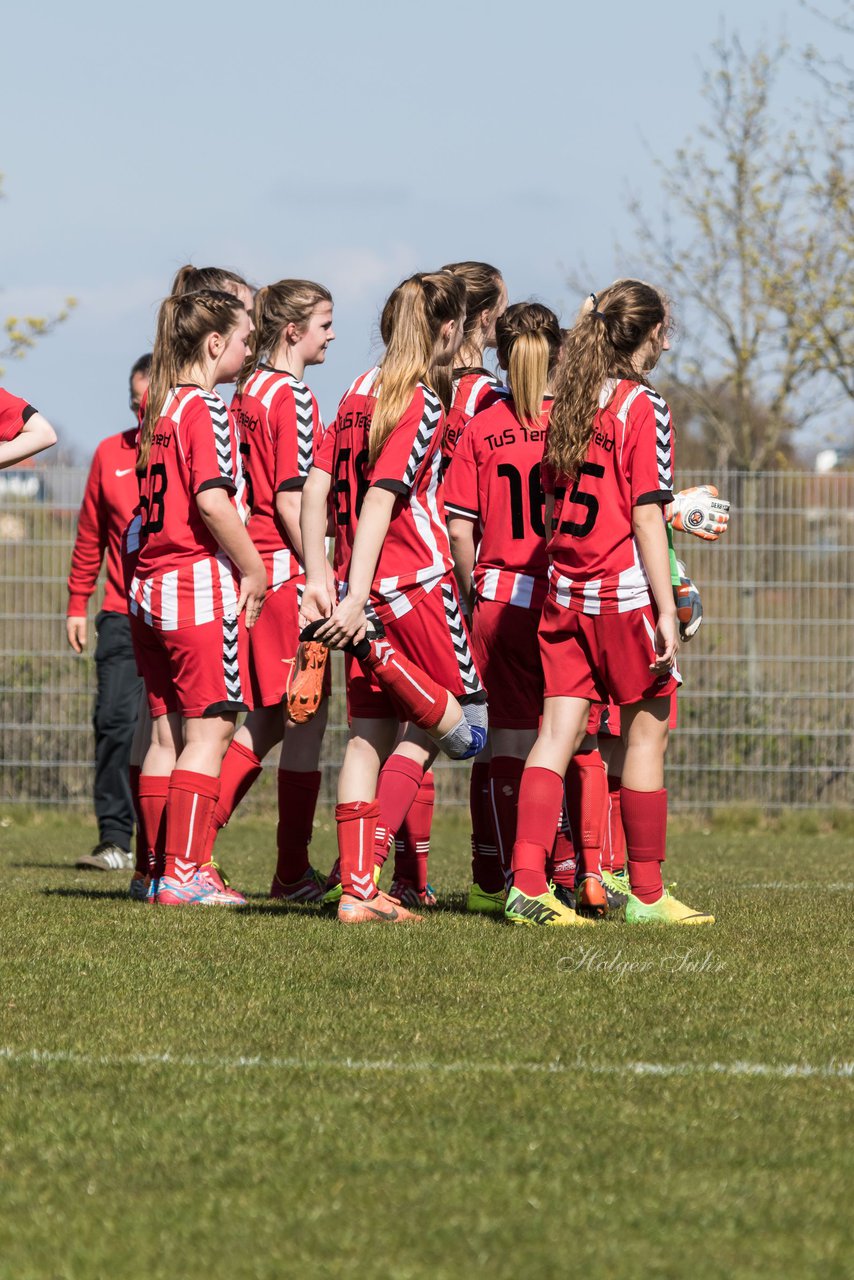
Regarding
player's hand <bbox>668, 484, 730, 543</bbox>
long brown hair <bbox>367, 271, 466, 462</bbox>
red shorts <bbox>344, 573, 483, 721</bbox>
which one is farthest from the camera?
player's hand <bbox>668, 484, 730, 543</bbox>

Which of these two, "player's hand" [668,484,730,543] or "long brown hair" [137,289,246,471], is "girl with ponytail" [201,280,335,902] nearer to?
"long brown hair" [137,289,246,471]

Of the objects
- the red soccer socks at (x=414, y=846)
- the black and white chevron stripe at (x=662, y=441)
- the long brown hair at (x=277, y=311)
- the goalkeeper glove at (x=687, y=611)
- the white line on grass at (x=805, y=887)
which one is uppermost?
the long brown hair at (x=277, y=311)

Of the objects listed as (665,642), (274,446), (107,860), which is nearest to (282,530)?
(274,446)

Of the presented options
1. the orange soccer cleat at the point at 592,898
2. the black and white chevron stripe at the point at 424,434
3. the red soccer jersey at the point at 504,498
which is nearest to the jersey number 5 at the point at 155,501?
the red soccer jersey at the point at 504,498

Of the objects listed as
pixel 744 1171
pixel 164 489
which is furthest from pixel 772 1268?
pixel 164 489

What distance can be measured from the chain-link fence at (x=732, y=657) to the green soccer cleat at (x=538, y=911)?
7298mm

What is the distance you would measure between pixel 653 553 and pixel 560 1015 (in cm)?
202

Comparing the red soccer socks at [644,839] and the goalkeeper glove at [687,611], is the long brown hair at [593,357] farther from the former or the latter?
the red soccer socks at [644,839]

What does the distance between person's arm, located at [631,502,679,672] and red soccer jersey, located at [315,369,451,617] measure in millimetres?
715

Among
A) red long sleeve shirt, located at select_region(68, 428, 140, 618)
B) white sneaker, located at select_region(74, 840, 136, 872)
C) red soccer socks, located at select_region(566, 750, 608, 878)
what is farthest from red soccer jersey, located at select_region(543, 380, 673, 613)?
white sneaker, located at select_region(74, 840, 136, 872)

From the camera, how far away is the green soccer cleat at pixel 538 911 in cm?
607

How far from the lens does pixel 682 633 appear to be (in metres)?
6.63

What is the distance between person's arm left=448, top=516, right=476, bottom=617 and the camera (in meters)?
6.84

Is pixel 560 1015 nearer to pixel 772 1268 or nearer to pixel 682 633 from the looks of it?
pixel 772 1268
